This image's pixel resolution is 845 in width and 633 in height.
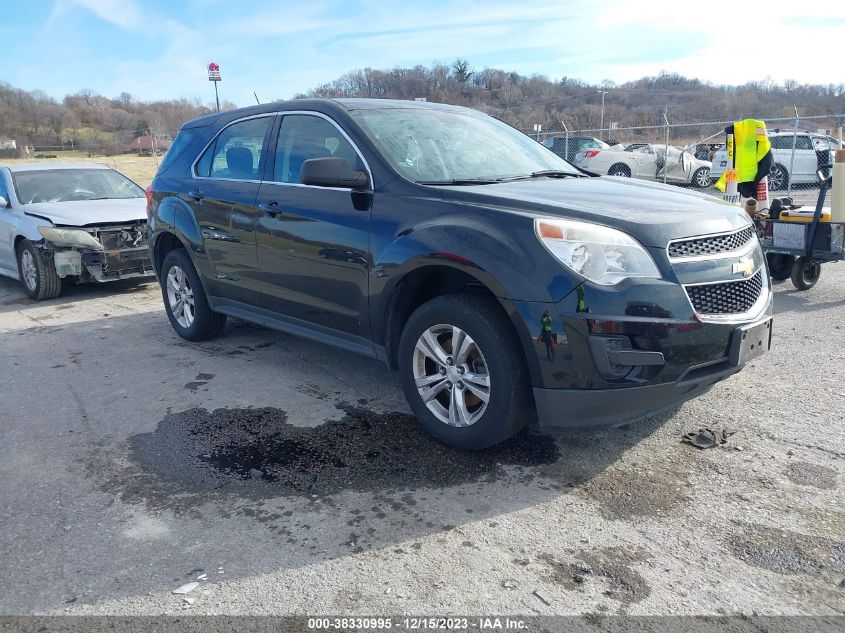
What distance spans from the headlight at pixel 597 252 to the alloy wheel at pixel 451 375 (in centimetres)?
63

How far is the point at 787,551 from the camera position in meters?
2.76

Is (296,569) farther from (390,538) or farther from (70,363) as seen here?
(70,363)

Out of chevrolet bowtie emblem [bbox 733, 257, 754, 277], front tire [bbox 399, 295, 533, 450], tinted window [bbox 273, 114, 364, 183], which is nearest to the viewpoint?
front tire [bbox 399, 295, 533, 450]

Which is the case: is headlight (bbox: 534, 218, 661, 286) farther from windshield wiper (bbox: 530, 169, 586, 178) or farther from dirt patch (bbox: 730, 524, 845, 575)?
windshield wiper (bbox: 530, 169, 586, 178)

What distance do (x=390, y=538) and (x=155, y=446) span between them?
1735mm

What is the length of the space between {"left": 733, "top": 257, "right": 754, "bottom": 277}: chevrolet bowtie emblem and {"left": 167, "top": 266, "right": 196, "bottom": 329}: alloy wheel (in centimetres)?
429

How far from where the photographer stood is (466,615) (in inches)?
96.5

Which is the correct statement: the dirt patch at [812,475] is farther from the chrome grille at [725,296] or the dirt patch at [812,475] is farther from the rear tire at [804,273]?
the rear tire at [804,273]

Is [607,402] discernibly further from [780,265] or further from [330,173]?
[780,265]

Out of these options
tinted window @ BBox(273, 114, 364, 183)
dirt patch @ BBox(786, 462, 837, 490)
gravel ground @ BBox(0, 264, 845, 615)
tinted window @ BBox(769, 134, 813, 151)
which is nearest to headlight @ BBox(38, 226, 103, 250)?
gravel ground @ BBox(0, 264, 845, 615)

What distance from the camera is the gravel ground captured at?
2592mm

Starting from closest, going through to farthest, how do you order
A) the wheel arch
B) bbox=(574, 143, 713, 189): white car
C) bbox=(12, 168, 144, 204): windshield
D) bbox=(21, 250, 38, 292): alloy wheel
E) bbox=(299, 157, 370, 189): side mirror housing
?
the wheel arch
bbox=(299, 157, 370, 189): side mirror housing
bbox=(21, 250, 38, 292): alloy wheel
bbox=(12, 168, 144, 204): windshield
bbox=(574, 143, 713, 189): white car

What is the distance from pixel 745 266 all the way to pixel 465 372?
5.02ft

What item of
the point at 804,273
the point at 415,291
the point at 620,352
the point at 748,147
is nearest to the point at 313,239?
the point at 415,291
